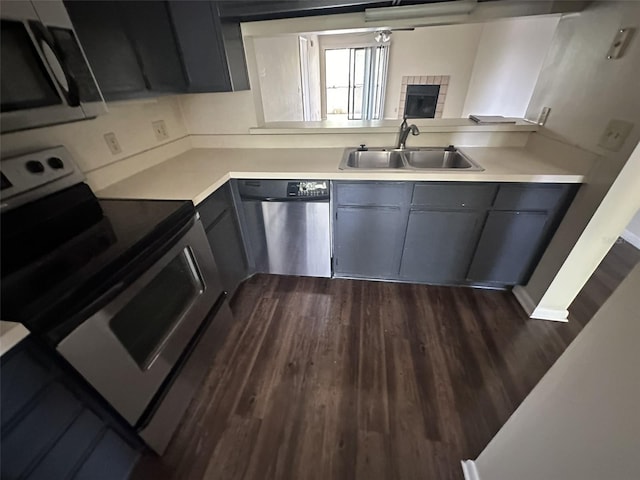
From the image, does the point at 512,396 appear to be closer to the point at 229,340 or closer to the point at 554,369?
the point at 554,369

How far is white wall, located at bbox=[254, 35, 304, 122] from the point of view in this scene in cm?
264

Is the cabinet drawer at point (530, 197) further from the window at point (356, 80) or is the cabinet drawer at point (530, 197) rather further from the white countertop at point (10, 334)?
the window at point (356, 80)

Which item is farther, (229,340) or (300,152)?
(300,152)

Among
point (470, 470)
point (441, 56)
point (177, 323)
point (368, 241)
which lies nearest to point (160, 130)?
point (177, 323)

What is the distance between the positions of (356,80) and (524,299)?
4.73 meters

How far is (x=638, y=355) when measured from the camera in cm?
48

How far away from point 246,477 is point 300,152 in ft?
6.30

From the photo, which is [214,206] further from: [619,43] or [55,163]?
[619,43]

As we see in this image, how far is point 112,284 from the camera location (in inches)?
34.8

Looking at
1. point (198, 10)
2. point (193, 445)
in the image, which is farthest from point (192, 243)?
point (198, 10)

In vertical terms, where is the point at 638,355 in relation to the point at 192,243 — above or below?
above

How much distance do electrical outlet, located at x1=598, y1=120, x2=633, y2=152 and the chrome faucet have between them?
3.08 feet

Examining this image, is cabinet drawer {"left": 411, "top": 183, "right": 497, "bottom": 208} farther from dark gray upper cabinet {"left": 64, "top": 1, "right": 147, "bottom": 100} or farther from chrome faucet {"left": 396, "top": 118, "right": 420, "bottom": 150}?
dark gray upper cabinet {"left": 64, "top": 1, "right": 147, "bottom": 100}

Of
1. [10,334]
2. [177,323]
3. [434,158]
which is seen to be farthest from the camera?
[434,158]
